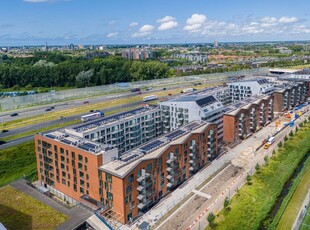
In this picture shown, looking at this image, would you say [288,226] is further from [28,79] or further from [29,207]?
[28,79]

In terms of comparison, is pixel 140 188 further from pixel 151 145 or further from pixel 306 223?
pixel 306 223

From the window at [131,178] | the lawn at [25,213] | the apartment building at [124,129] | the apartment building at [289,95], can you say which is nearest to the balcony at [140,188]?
the window at [131,178]

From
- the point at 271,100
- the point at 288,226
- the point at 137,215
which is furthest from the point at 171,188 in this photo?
the point at 271,100

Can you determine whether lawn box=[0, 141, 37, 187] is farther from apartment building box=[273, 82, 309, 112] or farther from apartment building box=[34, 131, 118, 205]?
apartment building box=[273, 82, 309, 112]

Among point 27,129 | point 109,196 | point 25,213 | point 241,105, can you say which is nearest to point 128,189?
point 109,196

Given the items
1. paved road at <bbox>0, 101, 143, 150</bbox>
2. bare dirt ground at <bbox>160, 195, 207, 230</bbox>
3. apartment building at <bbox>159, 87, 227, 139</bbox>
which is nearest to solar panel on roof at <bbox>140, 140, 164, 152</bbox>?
bare dirt ground at <bbox>160, 195, 207, 230</bbox>
